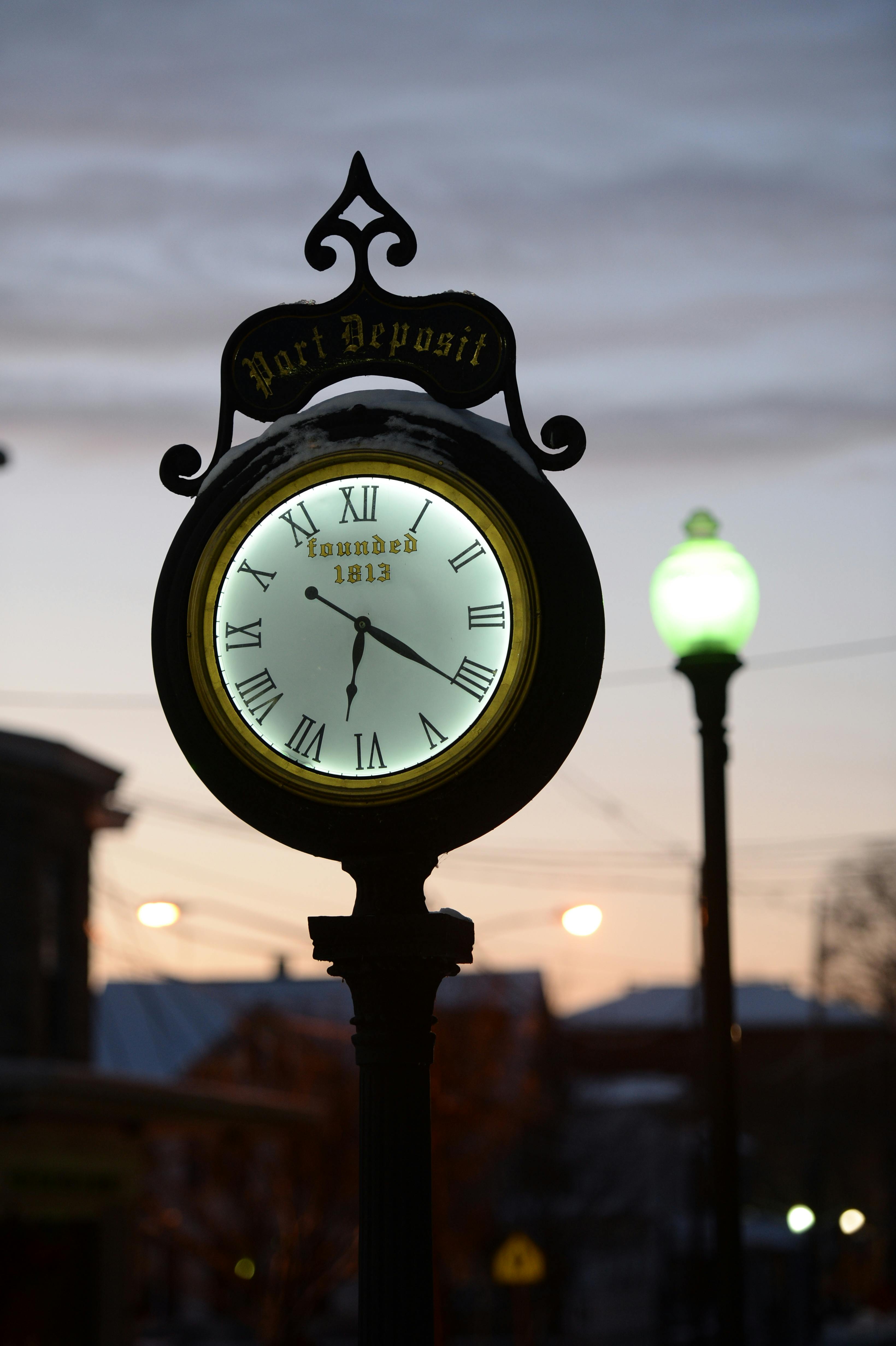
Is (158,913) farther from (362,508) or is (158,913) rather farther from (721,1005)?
(362,508)

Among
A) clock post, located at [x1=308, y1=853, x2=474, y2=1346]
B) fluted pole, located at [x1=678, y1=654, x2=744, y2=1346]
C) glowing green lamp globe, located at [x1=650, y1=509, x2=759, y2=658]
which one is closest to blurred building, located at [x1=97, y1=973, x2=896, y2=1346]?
fluted pole, located at [x1=678, y1=654, x2=744, y2=1346]

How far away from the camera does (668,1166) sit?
197ft

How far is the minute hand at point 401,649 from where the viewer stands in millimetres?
3912

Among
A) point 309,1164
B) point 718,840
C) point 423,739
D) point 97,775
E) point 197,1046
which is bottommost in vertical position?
point 423,739

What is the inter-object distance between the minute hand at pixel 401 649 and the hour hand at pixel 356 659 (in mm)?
17

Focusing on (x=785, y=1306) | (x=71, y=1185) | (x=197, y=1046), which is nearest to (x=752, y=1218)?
(x=785, y=1306)

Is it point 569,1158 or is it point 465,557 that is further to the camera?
point 569,1158

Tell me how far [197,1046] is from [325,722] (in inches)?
2241

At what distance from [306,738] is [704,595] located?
12.9ft

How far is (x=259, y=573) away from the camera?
13.3ft

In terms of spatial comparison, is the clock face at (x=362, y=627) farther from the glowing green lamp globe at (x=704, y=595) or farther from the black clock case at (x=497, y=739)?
the glowing green lamp globe at (x=704, y=595)

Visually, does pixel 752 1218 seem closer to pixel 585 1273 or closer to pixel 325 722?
pixel 585 1273

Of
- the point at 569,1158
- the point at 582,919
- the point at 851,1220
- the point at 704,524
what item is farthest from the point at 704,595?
the point at 569,1158

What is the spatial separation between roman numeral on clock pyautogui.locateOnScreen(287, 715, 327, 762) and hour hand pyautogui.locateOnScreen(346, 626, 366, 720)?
9cm
